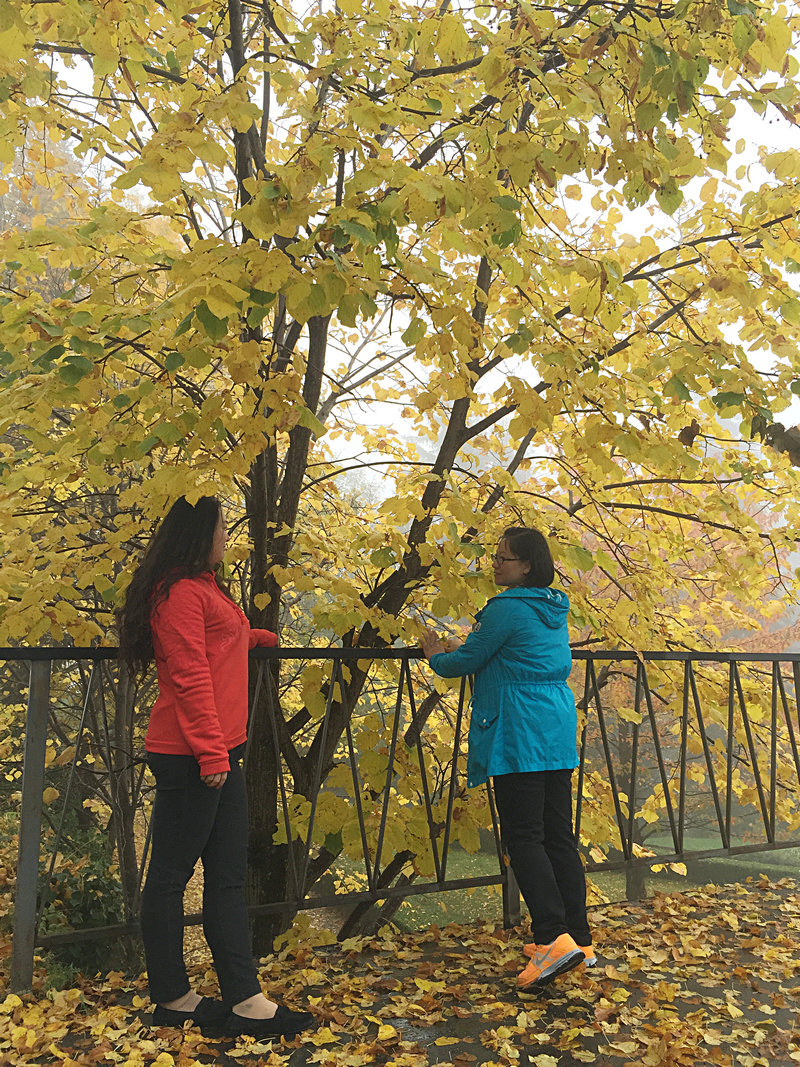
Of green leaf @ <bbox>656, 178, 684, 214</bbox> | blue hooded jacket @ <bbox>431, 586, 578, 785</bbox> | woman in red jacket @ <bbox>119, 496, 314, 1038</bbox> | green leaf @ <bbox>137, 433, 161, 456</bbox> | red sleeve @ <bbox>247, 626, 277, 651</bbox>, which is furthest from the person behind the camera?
red sleeve @ <bbox>247, 626, 277, 651</bbox>

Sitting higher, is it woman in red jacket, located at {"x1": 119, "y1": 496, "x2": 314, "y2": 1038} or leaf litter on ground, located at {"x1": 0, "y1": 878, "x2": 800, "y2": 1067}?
woman in red jacket, located at {"x1": 119, "y1": 496, "x2": 314, "y2": 1038}

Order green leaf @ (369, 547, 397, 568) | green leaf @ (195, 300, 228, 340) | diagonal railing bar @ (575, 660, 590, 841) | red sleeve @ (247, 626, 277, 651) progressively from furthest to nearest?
diagonal railing bar @ (575, 660, 590, 841) → green leaf @ (369, 547, 397, 568) → red sleeve @ (247, 626, 277, 651) → green leaf @ (195, 300, 228, 340)

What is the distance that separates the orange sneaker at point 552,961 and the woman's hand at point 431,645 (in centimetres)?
Result: 106

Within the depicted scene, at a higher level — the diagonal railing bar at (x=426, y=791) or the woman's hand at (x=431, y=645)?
the woman's hand at (x=431, y=645)

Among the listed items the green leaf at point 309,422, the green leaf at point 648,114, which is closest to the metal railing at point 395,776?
the green leaf at point 309,422

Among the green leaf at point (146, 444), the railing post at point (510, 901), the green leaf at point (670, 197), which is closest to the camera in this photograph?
the green leaf at point (670, 197)

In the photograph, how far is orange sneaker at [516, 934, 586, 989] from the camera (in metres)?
2.62

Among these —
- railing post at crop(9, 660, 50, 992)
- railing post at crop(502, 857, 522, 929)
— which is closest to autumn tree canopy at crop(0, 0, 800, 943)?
railing post at crop(9, 660, 50, 992)

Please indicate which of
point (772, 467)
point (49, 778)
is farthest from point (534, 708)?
point (49, 778)

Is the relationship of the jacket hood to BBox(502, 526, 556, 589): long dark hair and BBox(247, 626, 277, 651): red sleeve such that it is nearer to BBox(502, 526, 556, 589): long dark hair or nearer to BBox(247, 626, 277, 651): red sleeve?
BBox(502, 526, 556, 589): long dark hair

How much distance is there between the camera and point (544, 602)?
2.89 meters

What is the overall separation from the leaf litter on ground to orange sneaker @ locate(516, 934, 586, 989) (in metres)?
0.07

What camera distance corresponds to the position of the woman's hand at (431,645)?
3.08 metres

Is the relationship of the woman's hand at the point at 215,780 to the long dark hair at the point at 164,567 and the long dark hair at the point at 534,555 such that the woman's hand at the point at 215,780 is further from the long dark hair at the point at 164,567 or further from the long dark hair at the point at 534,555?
the long dark hair at the point at 534,555
